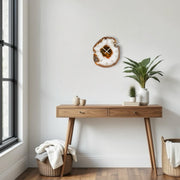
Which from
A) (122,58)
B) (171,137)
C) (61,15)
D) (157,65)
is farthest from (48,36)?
(171,137)

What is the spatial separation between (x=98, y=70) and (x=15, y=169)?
5.12ft

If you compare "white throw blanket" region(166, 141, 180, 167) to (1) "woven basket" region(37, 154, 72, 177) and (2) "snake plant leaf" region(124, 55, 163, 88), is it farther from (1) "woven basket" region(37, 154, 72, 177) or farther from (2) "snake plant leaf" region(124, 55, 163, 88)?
(1) "woven basket" region(37, 154, 72, 177)

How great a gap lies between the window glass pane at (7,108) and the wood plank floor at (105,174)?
0.53m

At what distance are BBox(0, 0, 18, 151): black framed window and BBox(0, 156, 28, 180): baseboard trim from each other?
245 mm

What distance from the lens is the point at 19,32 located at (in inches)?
144

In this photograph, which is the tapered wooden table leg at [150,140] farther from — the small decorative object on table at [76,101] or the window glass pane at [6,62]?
the window glass pane at [6,62]

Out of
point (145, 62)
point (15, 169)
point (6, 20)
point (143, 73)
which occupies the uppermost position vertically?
point (6, 20)

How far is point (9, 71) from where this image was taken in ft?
11.7

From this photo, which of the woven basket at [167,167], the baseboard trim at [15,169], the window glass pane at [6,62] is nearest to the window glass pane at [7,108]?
the window glass pane at [6,62]

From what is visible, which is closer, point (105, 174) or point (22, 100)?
point (105, 174)

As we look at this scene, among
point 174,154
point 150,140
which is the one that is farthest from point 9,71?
point 174,154

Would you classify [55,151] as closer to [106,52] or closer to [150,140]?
[150,140]

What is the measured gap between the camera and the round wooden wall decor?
12.5 feet

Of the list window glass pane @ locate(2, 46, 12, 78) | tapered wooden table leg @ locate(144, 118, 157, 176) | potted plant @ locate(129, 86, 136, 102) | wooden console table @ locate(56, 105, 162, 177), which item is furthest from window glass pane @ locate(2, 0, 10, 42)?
tapered wooden table leg @ locate(144, 118, 157, 176)
